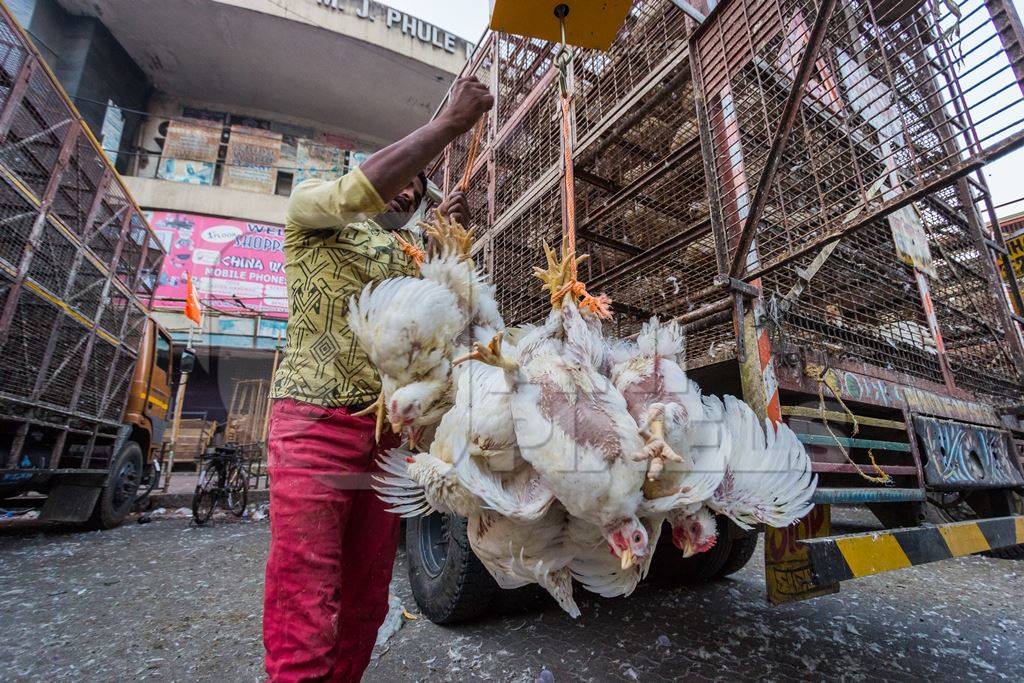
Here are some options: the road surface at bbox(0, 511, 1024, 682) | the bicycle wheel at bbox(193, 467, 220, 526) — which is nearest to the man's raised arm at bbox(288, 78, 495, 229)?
the road surface at bbox(0, 511, 1024, 682)

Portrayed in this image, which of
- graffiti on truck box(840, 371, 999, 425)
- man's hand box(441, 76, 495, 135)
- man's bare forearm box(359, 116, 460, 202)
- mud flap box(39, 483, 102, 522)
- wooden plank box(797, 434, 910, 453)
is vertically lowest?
mud flap box(39, 483, 102, 522)

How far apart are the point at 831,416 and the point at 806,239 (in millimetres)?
880

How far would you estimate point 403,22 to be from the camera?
1770 cm

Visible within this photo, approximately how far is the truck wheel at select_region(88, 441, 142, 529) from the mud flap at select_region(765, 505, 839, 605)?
7174mm

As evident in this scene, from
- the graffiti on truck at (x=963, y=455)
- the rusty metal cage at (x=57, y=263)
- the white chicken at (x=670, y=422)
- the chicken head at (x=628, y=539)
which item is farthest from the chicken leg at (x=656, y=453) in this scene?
the rusty metal cage at (x=57, y=263)

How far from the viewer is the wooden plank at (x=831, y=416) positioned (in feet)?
6.44

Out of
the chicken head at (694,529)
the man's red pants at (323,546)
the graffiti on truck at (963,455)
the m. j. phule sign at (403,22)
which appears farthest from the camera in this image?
the m. j. phule sign at (403,22)

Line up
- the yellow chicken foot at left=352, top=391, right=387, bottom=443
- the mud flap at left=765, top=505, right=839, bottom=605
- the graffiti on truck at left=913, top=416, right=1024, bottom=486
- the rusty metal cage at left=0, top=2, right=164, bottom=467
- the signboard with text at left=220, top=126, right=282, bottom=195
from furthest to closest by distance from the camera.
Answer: the signboard with text at left=220, top=126, right=282, bottom=195
the rusty metal cage at left=0, top=2, right=164, bottom=467
the graffiti on truck at left=913, top=416, right=1024, bottom=486
the mud flap at left=765, top=505, right=839, bottom=605
the yellow chicken foot at left=352, top=391, right=387, bottom=443

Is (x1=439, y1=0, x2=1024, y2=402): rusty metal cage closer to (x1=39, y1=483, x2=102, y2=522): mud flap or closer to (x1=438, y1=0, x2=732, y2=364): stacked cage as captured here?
(x1=438, y1=0, x2=732, y2=364): stacked cage

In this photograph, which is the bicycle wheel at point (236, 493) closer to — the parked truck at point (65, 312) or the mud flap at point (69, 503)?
the parked truck at point (65, 312)

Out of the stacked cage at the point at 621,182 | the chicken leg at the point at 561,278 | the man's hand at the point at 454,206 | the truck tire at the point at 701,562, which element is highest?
the stacked cage at the point at 621,182

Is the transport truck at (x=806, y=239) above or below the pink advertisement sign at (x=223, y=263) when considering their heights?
below

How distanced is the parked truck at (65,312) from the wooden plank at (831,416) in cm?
594

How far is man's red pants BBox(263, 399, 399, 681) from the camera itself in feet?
4.20
